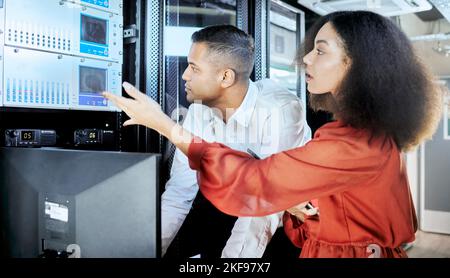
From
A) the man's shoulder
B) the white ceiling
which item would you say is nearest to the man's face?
the man's shoulder

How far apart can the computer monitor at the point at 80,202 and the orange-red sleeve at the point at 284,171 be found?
278 mm

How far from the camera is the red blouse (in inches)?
39.2

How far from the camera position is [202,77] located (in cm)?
152

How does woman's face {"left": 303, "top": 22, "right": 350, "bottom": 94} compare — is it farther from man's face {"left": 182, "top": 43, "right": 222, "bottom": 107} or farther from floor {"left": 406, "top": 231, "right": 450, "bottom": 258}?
floor {"left": 406, "top": 231, "right": 450, "bottom": 258}

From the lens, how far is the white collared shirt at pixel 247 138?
1513mm

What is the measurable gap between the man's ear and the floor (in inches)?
33.0

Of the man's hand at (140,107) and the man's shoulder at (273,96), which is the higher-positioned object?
→ the man's shoulder at (273,96)

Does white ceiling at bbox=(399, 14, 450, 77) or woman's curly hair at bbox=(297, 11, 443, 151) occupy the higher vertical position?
white ceiling at bbox=(399, 14, 450, 77)

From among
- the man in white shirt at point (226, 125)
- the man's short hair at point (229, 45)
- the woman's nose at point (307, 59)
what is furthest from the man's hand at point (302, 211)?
the man's short hair at point (229, 45)

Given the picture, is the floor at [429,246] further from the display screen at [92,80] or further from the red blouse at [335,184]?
the display screen at [92,80]

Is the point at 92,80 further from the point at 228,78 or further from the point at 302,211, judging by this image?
the point at 302,211

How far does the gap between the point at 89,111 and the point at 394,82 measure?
1.02 meters

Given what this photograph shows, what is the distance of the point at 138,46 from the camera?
4.91ft
